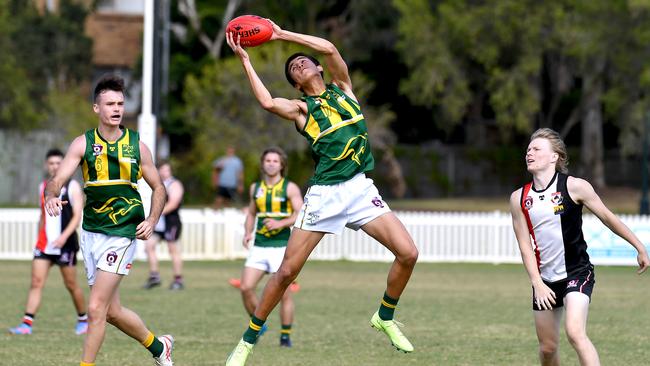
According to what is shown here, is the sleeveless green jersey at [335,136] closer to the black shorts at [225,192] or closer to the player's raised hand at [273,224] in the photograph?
the player's raised hand at [273,224]

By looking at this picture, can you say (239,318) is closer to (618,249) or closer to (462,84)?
(618,249)

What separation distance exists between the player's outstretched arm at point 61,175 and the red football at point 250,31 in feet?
4.46

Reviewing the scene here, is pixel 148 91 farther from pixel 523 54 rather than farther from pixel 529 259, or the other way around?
pixel 523 54

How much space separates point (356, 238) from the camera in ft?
86.3

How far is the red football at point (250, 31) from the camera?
9125 mm

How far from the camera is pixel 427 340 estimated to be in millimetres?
12703

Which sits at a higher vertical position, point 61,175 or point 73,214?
point 61,175

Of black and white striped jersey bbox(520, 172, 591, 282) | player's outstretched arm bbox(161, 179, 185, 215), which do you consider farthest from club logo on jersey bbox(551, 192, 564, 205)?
player's outstretched arm bbox(161, 179, 185, 215)

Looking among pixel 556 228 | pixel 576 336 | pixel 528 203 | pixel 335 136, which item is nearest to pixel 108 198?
pixel 335 136

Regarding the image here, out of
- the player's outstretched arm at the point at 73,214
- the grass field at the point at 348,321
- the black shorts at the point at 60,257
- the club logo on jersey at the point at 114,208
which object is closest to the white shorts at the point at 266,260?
the grass field at the point at 348,321

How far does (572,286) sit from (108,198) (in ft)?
11.0

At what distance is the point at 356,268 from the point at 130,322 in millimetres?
14955

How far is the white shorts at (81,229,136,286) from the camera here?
351 inches

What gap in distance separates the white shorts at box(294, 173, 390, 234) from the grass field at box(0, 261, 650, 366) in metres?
2.00
